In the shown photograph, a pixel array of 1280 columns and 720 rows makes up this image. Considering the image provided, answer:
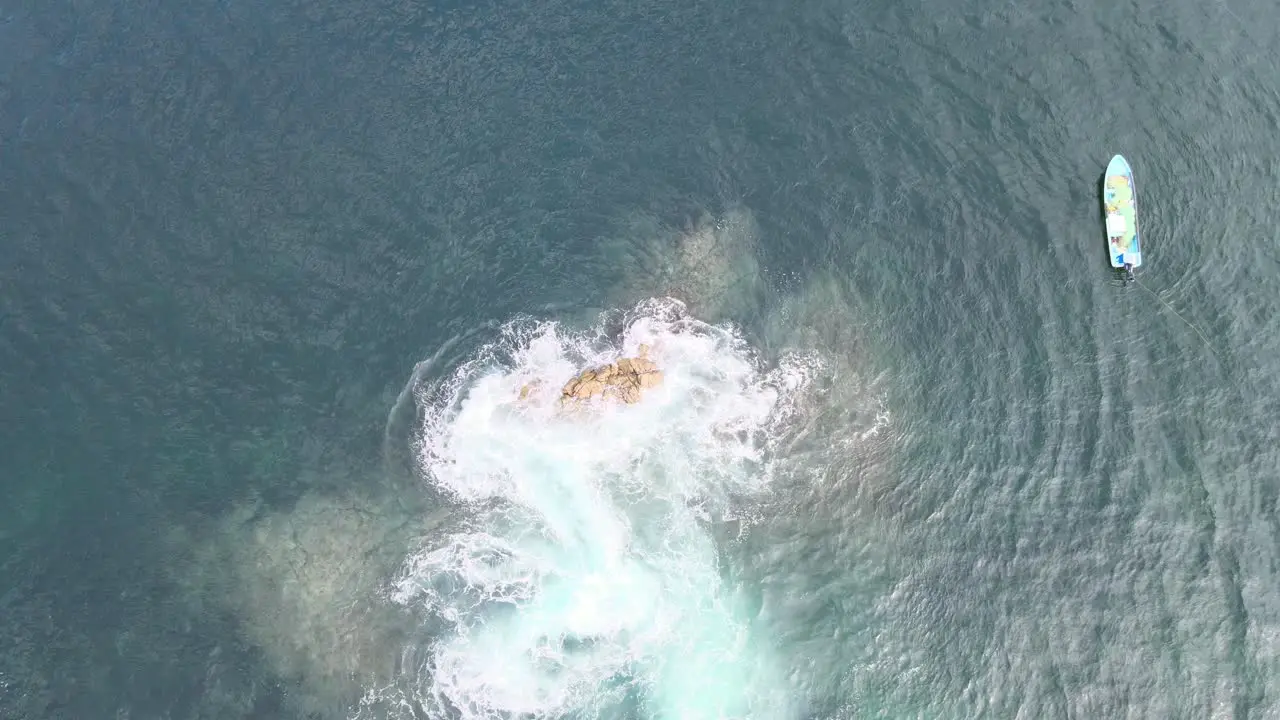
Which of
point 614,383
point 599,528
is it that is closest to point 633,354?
point 614,383

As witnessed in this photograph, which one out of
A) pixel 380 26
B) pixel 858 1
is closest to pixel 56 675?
pixel 380 26

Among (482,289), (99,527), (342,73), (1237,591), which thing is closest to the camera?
(1237,591)

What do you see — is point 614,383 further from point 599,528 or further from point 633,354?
point 599,528

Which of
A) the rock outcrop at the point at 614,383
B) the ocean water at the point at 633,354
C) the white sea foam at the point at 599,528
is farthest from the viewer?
the rock outcrop at the point at 614,383

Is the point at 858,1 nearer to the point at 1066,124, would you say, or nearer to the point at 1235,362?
the point at 1066,124

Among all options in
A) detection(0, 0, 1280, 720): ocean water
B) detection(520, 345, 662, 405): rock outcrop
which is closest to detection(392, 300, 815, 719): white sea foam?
detection(0, 0, 1280, 720): ocean water

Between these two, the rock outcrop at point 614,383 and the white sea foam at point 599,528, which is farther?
the rock outcrop at point 614,383

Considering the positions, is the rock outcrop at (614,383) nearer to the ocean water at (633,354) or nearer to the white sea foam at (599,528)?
the white sea foam at (599,528)

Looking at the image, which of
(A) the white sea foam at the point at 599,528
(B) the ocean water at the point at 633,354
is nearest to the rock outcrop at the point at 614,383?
(A) the white sea foam at the point at 599,528
